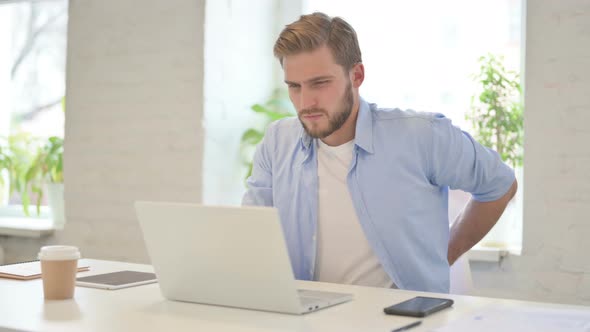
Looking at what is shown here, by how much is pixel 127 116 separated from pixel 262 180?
4.98ft

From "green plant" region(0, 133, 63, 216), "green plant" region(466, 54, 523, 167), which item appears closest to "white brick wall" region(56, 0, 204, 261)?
"green plant" region(0, 133, 63, 216)

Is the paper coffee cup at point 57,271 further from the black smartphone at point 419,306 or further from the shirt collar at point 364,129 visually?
the shirt collar at point 364,129

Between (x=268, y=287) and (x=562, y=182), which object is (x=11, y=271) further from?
(x=562, y=182)

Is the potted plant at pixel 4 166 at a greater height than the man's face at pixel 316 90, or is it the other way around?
the man's face at pixel 316 90

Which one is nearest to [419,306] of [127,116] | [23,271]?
[23,271]

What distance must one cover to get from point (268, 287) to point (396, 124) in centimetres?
87

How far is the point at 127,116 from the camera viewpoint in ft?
12.0

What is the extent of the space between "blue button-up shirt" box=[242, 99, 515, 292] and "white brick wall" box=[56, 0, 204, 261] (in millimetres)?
1333

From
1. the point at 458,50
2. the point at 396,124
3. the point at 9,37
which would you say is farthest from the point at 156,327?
the point at 9,37

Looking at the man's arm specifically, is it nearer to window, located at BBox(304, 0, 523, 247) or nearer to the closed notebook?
window, located at BBox(304, 0, 523, 247)

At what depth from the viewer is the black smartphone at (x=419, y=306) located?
4.69 ft

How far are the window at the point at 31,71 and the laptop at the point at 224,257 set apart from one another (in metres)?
2.89

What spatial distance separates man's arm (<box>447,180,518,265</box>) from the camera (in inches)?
87.7

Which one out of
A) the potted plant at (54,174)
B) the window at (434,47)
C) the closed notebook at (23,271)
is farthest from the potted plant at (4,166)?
the closed notebook at (23,271)
